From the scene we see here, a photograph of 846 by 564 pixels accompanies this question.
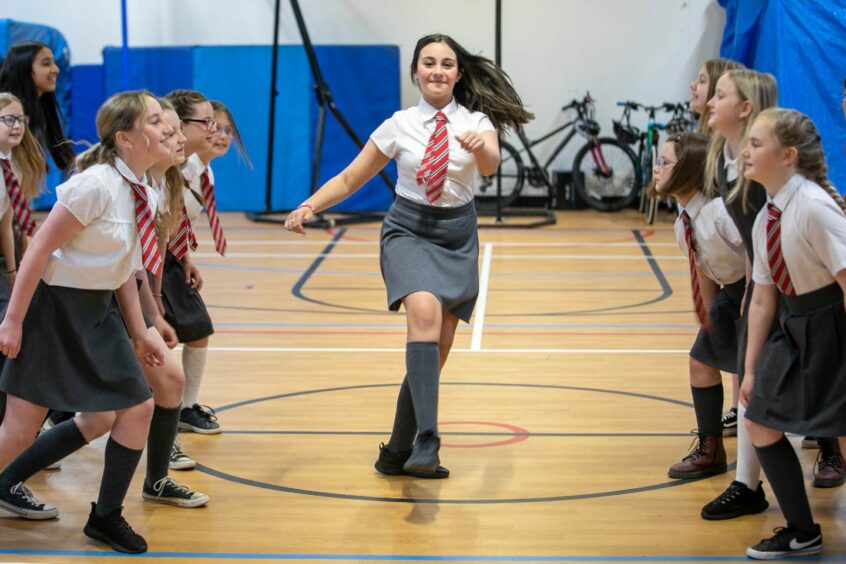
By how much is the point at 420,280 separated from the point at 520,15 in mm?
9368

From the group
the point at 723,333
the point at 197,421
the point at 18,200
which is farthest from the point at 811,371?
the point at 18,200

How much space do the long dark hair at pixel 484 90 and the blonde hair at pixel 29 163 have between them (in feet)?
4.52

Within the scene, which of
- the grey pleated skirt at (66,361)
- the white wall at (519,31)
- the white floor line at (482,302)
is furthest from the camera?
the white wall at (519,31)

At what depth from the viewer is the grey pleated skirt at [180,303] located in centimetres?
441

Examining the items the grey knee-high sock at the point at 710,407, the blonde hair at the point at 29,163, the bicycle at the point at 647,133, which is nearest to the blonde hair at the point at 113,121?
the blonde hair at the point at 29,163

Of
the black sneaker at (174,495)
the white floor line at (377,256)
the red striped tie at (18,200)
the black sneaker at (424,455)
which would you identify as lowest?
the white floor line at (377,256)

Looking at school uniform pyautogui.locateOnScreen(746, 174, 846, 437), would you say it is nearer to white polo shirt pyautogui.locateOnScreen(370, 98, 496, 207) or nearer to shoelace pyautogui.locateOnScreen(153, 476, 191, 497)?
white polo shirt pyautogui.locateOnScreen(370, 98, 496, 207)

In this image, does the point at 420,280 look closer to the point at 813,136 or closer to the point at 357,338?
the point at 813,136

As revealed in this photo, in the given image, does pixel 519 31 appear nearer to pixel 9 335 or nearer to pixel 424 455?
pixel 424 455

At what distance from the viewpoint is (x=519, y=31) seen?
497 inches

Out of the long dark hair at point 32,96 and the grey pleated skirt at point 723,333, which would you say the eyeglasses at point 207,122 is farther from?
the grey pleated skirt at point 723,333

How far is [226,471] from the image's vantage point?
13.4ft

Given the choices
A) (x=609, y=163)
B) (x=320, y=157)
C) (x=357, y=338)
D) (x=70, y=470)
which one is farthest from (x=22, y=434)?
(x=609, y=163)

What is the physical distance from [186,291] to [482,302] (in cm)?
324
